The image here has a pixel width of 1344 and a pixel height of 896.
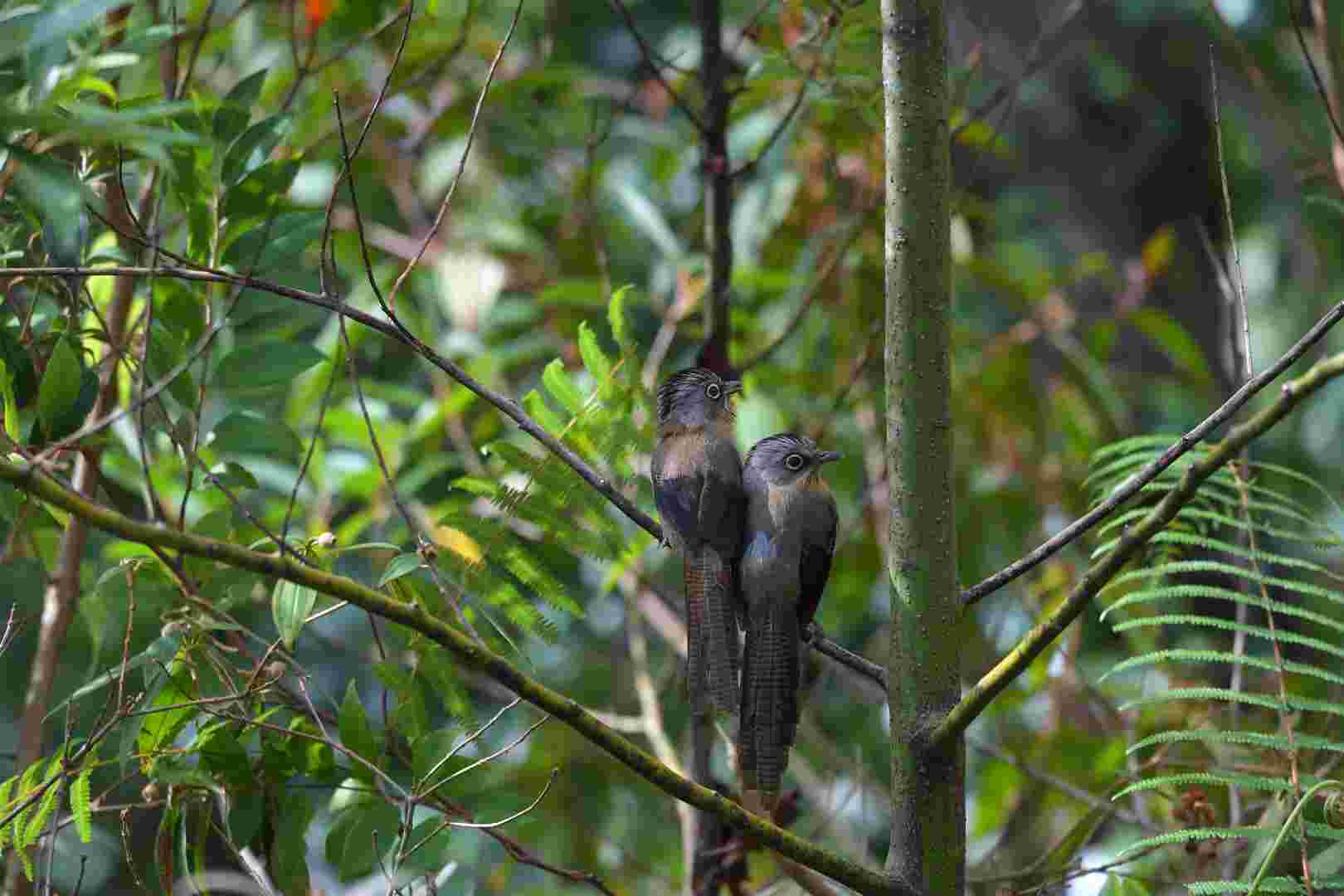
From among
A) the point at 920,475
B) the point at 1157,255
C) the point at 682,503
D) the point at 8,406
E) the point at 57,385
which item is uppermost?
the point at 1157,255

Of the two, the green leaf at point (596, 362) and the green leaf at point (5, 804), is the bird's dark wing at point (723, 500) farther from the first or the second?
the green leaf at point (5, 804)

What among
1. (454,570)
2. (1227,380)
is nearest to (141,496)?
(454,570)

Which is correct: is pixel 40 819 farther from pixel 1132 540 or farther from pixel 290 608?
pixel 1132 540

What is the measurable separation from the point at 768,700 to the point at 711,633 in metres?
0.23

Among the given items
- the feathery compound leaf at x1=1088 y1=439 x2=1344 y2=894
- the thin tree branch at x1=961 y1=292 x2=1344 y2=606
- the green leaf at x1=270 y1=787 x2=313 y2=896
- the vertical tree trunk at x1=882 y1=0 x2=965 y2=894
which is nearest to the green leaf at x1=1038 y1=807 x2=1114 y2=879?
the feathery compound leaf at x1=1088 y1=439 x2=1344 y2=894

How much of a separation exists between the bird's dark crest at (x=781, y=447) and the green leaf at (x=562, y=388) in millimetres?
526

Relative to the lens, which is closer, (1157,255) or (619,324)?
(619,324)

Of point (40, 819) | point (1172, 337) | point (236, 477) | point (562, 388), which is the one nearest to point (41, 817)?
point (40, 819)

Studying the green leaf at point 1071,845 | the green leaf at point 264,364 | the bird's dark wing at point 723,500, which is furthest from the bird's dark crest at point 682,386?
the green leaf at point 1071,845

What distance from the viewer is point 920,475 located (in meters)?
2.68

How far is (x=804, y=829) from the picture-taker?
6.15m

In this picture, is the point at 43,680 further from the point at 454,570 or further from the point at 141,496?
the point at 141,496

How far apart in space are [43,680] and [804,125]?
3.43 metres

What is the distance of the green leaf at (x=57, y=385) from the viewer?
9.56 ft
